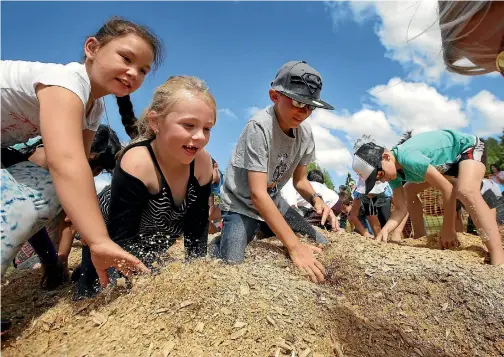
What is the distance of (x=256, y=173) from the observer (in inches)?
105

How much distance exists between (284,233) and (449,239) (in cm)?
208

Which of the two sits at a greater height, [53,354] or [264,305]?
[264,305]

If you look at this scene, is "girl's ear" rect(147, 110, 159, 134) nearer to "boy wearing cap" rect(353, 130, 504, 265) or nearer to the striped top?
the striped top

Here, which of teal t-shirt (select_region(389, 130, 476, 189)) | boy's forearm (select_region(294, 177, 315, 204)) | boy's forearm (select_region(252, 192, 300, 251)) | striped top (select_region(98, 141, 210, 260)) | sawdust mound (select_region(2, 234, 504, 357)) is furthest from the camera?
teal t-shirt (select_region(389, 130, 476, 189))

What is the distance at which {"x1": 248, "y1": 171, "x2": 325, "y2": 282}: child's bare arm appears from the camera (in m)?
2.29

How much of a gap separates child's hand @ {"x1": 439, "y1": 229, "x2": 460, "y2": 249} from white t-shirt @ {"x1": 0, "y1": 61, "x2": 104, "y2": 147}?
333 cm

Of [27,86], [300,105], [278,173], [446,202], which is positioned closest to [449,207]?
[446,202]

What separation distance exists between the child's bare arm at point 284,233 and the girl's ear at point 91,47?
1208mm

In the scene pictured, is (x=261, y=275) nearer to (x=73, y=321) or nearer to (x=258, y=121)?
(x=73, y=321)

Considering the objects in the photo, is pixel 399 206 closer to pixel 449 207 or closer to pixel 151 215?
pixel 449 207

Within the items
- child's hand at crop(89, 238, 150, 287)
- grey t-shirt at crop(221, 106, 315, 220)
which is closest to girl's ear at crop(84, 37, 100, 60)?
child's hand at crop(89, 238, 150, 287)

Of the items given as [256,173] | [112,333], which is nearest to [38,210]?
[112,333]

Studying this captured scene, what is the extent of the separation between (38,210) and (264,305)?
112 centimetres

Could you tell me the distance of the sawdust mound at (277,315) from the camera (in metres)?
1.56
